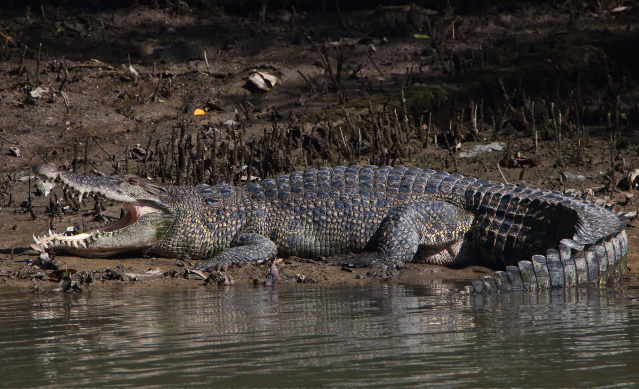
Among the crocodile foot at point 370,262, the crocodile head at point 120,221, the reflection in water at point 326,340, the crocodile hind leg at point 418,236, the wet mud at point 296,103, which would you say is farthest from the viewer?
the wet mud at point 296,103

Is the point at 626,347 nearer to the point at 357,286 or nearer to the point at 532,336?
the point at 532,336

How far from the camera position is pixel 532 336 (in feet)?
9.82

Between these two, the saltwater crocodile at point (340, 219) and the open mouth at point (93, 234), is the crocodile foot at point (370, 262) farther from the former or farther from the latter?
the open mouth at point (93, 234)

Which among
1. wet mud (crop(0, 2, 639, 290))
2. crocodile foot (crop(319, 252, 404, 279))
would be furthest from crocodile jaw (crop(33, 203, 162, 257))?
crocodile foot (crop(319, 252, 404, 279))

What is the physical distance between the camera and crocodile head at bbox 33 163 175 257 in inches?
216

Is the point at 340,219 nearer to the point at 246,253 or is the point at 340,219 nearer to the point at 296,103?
the point at 246,253

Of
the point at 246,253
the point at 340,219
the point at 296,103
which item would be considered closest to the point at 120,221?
the point at 246,253

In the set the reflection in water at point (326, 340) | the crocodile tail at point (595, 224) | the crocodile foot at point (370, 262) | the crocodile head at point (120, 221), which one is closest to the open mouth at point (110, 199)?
the crocodile head at point (120, 221)

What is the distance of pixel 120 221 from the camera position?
592 cm

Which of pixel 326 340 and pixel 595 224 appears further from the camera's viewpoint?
pixel 595 224

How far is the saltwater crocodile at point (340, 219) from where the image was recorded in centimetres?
551

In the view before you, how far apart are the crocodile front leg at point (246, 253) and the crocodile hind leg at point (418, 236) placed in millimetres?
528

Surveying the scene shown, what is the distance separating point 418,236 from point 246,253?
1439 millimetres

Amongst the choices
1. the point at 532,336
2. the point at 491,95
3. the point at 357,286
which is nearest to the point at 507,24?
the point at 491,95
